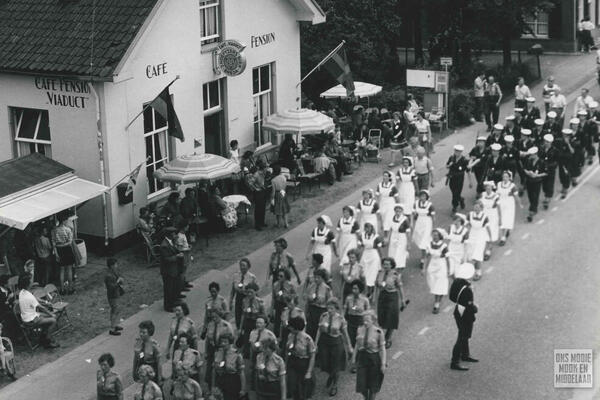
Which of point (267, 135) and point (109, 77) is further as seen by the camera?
point (267, 135)

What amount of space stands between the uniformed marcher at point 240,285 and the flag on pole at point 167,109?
587cm

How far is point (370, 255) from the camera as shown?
21031 millimetres

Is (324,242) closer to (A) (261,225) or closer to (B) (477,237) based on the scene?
(B) (477,237)

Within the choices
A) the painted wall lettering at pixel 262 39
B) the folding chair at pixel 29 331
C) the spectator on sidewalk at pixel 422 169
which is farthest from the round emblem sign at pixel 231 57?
the folding chair at pixel 29 331

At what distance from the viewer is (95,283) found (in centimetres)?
2252

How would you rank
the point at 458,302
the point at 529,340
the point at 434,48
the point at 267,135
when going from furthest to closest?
the point at 434,48
the point at 267,135
the point at 529,340
the point at 458,302

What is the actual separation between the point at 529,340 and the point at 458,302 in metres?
1.99

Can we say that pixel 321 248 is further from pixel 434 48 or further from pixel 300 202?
pixel 434 48

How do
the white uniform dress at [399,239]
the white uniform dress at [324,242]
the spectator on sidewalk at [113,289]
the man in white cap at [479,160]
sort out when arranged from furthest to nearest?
the man in white cap at [479,160]
the white uniform dress at [399,239]
the white uniform dress at [324,242]
the spectator on sidewalk at [113,289]

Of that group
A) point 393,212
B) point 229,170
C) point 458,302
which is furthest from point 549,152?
point 458,302

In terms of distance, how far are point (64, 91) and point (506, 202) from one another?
10.2 metres

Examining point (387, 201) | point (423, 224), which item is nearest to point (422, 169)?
point (387, 201)

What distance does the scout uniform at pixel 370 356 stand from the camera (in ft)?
53.6

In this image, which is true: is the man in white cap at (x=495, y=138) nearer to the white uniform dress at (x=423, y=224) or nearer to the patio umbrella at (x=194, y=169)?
the white uniform dress at (x=423, y=224)
